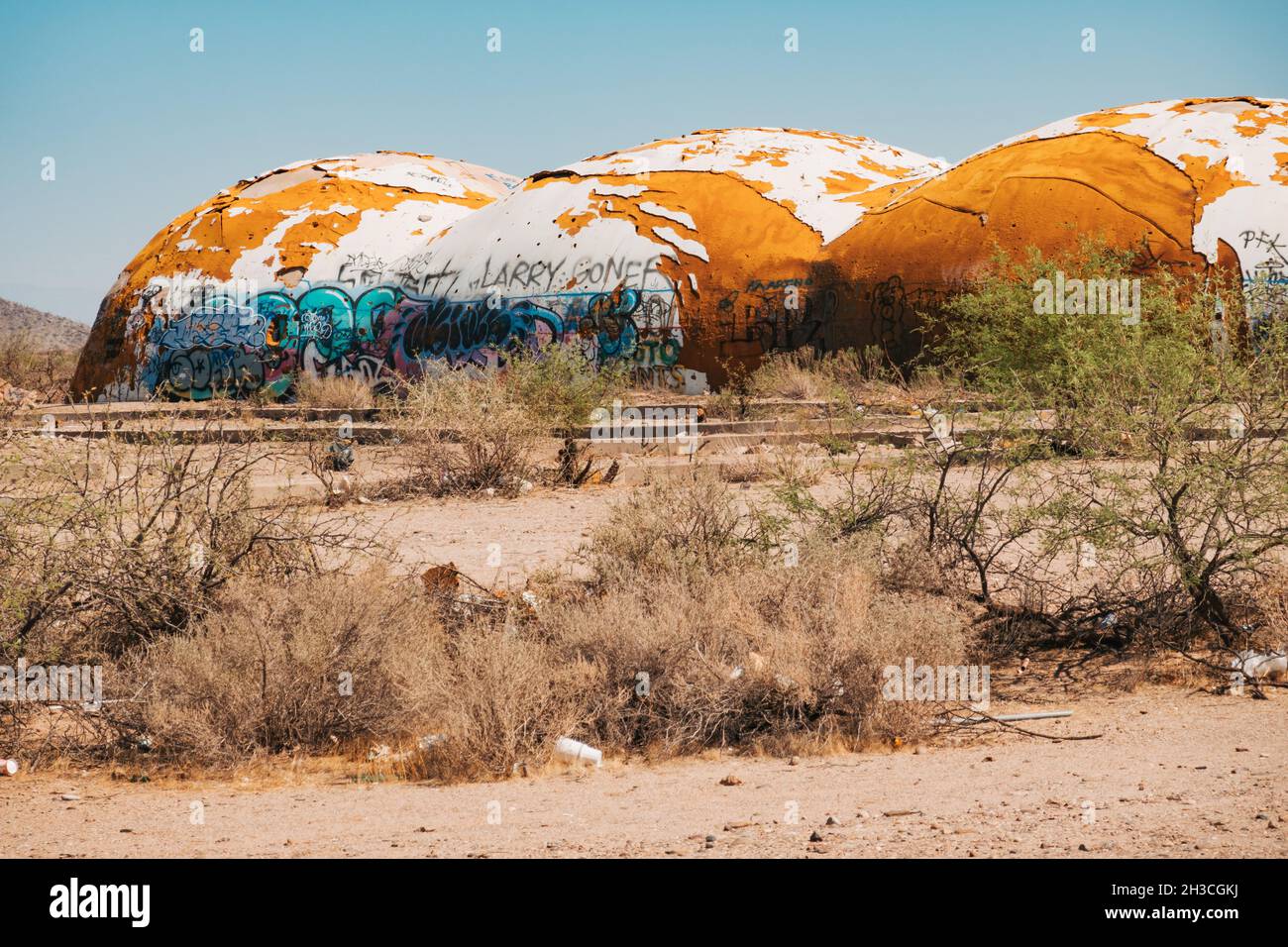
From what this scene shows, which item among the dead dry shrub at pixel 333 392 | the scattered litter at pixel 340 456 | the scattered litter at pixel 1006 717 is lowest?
the scattered litter at pixel 1006 717

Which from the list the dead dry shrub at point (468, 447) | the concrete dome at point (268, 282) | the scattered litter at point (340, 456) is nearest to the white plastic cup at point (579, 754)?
the dead dry shrub at point (468, 447)

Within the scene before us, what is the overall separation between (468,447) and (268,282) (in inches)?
549

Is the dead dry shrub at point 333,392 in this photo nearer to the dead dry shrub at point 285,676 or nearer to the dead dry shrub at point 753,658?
the dead dry shrub at point 285,676

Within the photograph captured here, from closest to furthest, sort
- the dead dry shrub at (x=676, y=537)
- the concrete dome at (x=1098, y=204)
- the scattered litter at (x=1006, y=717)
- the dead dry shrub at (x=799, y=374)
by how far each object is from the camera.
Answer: the scattered litter at (x=1006, y=717) → the dead dry shrub at (x=676, y=537) → the concrete dome at (x=1098, y=204) → the dead dry shrub at (x=799, y=374)

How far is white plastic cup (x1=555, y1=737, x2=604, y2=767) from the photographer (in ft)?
20.4

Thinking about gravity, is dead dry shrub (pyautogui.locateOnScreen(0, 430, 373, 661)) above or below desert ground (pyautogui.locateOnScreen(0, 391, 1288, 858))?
above

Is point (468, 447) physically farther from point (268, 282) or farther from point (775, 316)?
point (268, 282)

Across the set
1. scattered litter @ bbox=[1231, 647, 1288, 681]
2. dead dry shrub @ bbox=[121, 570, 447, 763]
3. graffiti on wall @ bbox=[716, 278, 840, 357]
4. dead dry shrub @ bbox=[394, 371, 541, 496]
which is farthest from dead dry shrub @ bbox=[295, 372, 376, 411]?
scattered litter @ bbox=[1231, 647, 1288, 681]

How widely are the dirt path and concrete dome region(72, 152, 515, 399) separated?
18535 mm

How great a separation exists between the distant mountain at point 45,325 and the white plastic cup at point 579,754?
70.5 metres

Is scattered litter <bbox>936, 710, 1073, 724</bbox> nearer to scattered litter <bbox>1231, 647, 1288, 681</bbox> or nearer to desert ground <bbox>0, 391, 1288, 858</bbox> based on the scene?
desert ground <bbox>0, 391, 1288, 858</bbox>

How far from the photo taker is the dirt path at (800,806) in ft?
14.9
